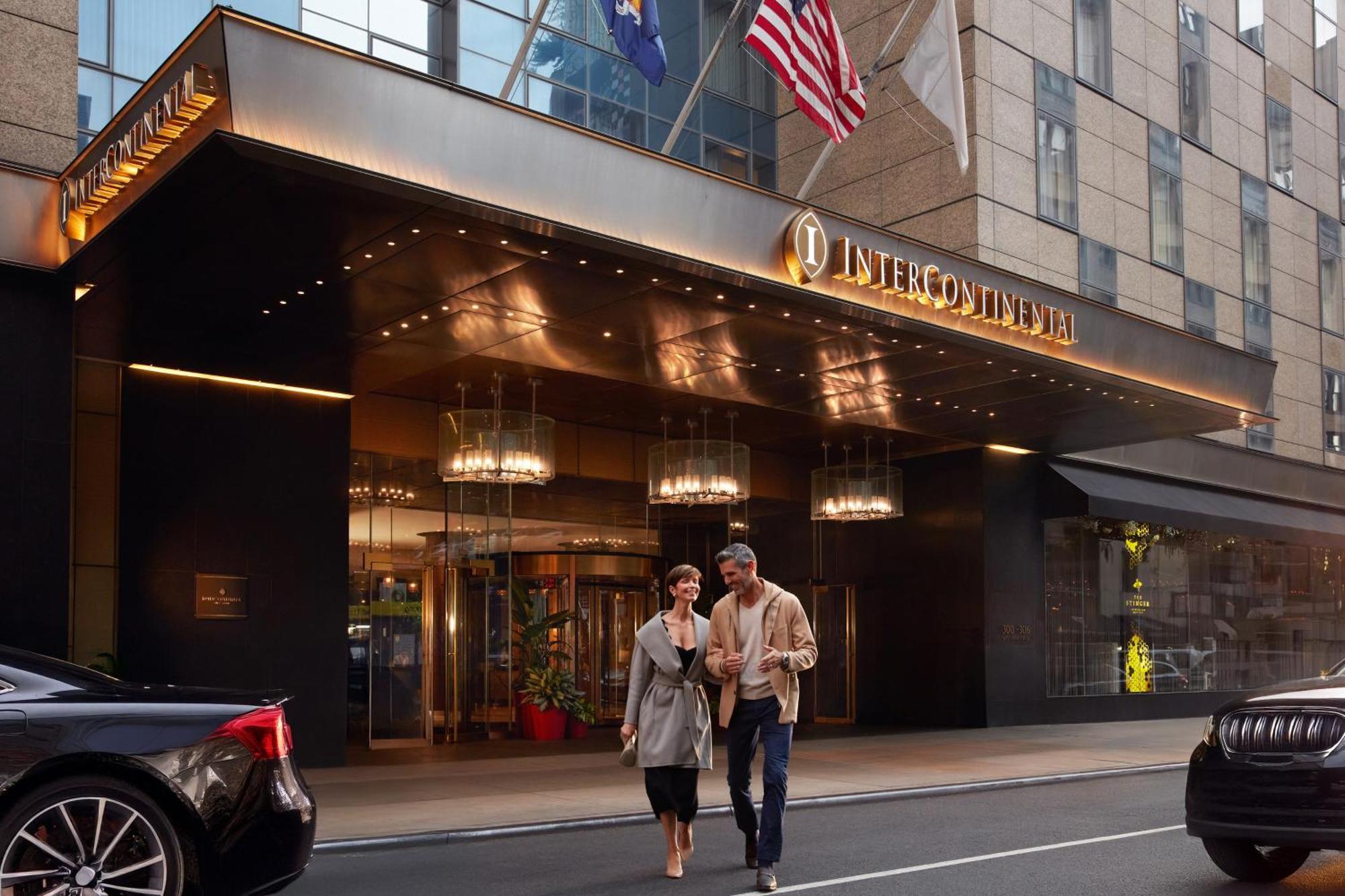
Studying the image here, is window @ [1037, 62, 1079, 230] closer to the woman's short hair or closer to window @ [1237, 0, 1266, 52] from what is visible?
window @ [1237, 0, 1266, 52]

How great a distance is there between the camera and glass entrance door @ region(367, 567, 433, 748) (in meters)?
19.5

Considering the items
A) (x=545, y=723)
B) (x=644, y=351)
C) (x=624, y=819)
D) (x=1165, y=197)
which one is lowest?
(x=545, y=723)

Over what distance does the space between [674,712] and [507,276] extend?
5.42m

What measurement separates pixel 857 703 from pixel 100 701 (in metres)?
19.4

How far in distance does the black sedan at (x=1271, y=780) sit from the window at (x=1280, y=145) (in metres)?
25.1

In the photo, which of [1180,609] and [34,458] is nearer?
[34,458]

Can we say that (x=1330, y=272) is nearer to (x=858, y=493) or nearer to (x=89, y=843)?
(x=858, y=493)

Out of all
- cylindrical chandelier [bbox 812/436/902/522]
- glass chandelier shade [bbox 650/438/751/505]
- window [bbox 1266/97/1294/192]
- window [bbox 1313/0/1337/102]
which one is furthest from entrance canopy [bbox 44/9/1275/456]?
window [bbox 1313/0/1337/102]

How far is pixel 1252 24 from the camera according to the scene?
1161 inches

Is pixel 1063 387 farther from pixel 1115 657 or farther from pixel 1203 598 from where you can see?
pixel 1203 598

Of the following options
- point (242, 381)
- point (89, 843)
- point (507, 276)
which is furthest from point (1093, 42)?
point (89, 843)

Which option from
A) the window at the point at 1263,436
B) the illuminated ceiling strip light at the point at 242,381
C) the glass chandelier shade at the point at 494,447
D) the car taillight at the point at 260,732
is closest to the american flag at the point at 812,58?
the glass chandelier shade at the point at 494,447

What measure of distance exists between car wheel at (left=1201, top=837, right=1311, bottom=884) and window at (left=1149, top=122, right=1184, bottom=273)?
64.1 feet

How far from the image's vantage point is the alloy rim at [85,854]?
566cm
